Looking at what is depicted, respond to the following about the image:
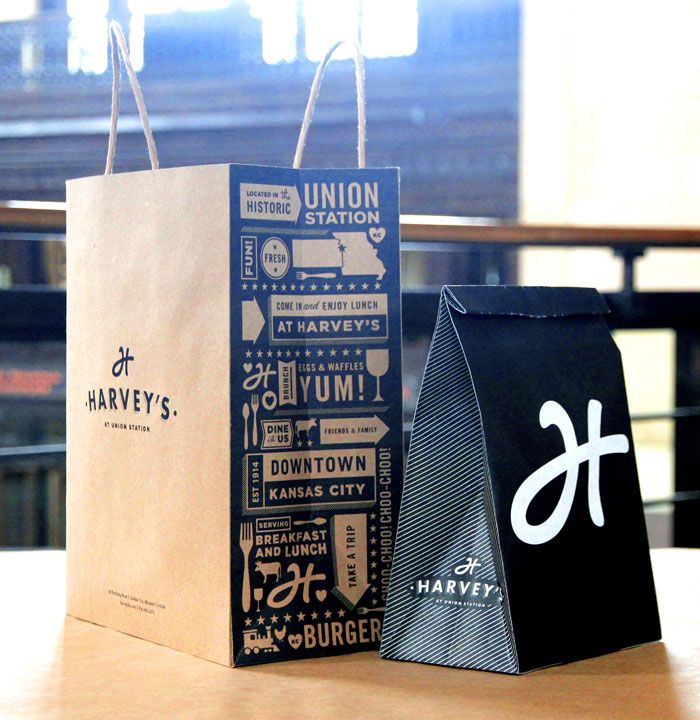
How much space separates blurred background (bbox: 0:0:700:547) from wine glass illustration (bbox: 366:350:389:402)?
16.7 ft

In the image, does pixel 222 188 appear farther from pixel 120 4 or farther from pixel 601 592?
pixel 120 4

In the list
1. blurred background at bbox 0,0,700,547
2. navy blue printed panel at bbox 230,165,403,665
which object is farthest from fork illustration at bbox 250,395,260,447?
blurred background at bbox 0,0,700,547

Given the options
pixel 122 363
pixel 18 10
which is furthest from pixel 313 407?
pixel 18 10

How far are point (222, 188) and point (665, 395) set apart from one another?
225 inches

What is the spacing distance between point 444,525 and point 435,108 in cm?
562

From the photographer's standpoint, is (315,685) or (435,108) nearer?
(315,685)

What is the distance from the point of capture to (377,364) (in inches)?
22.3

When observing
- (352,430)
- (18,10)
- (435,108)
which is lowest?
(352,430)

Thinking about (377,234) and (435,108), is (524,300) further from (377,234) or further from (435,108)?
(435,108)

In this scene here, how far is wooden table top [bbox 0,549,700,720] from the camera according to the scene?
18.3 inches

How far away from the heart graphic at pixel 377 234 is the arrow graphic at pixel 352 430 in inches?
3.6

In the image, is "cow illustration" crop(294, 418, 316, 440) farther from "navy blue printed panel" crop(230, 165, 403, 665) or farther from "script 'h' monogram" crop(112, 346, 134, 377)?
"script 'h' monogram" crop(112, 346, 134, 377)

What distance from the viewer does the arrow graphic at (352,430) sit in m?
0.56

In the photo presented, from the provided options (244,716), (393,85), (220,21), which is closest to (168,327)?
(244,716)
